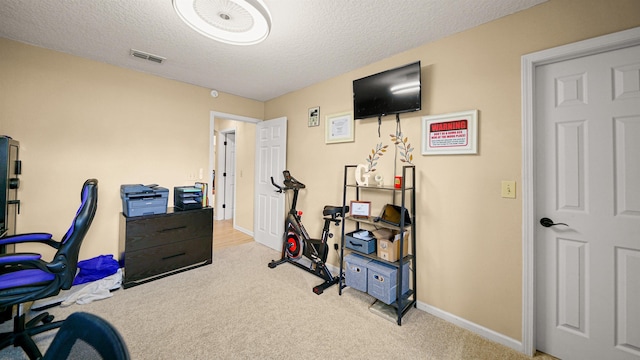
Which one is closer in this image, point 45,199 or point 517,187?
point 517,187

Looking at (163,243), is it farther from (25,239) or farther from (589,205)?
(589,205)

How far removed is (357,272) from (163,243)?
2214mm

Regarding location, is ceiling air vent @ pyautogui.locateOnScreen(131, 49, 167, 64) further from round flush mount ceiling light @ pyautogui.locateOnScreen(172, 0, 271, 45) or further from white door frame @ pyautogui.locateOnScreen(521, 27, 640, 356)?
white door frame @ pyautogui.locateOnScreen(521, 27, 640, 356)

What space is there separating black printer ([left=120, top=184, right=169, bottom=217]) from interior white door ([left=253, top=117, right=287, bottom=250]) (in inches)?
59.2

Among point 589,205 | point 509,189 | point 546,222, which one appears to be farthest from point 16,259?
point 589,205

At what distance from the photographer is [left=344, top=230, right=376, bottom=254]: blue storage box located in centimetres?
232

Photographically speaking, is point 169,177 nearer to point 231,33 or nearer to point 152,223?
point 152,223

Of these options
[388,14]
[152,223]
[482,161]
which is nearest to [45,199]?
[152,223]

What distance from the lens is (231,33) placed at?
1756 millimetres

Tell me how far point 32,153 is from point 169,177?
1.23 m

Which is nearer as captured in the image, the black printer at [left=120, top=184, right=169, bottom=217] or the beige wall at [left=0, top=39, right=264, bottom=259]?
the beige wall at [left=0, top=39, right=264, bottom=259]

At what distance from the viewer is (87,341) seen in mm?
578

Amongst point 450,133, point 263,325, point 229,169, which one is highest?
point 450,133

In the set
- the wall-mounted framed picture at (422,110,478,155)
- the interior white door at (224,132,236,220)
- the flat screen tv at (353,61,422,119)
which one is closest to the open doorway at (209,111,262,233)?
the interior white door at (224,132,236,220)
